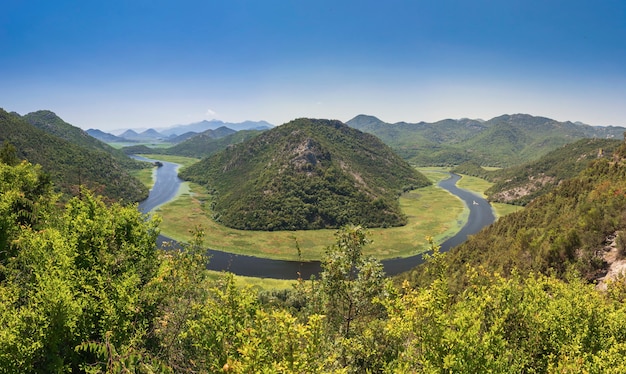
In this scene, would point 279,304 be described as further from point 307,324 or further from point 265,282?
point 265,282

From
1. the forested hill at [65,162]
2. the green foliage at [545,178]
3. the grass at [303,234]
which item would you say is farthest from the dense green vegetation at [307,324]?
the green foliage at [545,178]

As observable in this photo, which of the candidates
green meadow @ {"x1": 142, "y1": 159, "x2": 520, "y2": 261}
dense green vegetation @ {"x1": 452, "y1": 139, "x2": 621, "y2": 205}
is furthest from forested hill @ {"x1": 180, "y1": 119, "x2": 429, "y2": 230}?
dense green vegetation @ {"x1": 452, "y1": 139, "x2": 621, "y2": 205}

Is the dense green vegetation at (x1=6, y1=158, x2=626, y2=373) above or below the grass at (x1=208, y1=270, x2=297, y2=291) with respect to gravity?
above

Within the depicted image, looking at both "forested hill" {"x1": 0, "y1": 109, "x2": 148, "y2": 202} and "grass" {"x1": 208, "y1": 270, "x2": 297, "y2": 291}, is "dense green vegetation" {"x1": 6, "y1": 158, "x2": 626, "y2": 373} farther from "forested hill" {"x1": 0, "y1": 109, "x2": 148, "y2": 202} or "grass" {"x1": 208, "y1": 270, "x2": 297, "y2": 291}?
"forested hill" {"x1": 0, "y1": 109, "x2": 148, "y2": 202}

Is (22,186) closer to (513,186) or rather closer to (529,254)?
(529,254)

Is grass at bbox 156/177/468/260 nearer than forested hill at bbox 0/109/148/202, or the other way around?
grass at bbox 156/177/468/260

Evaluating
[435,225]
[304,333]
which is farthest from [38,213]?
[435,225]
